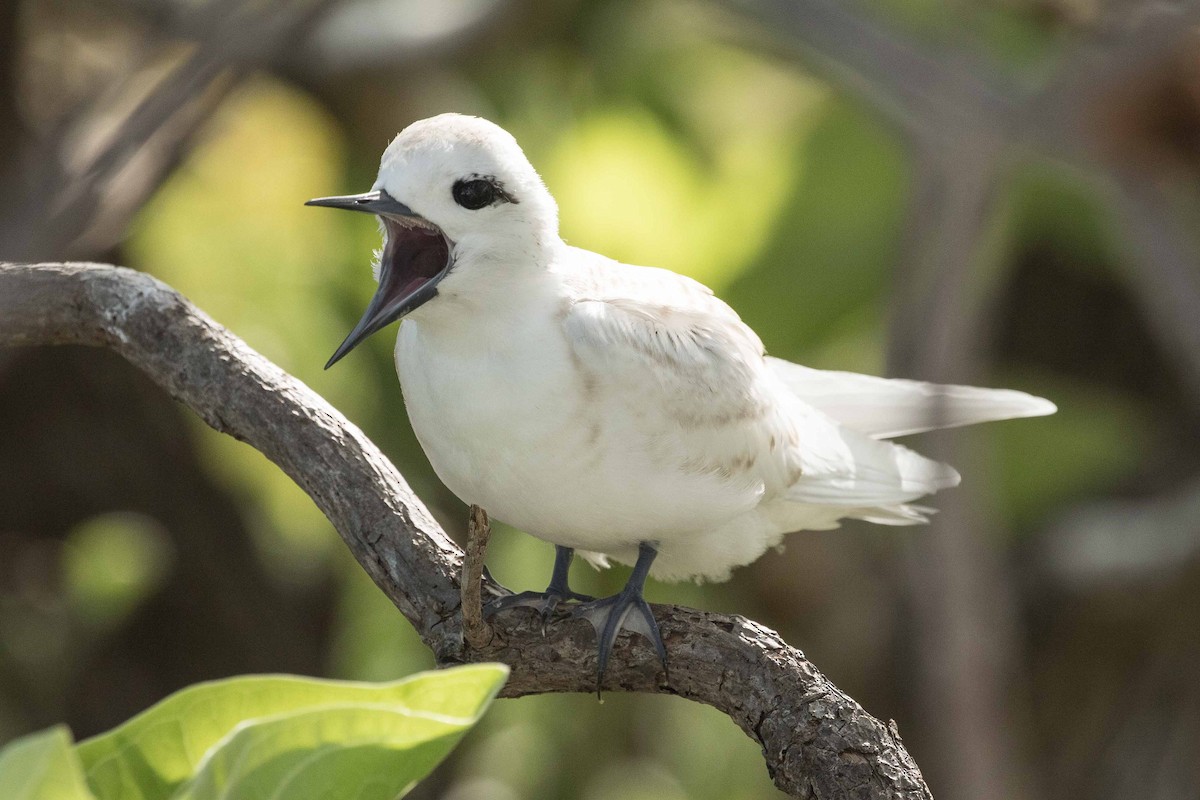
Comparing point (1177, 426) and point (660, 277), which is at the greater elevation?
point (660, 277)

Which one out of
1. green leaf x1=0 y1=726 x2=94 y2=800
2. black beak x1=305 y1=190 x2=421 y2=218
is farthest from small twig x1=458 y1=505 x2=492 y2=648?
A: green leaf x1=0 y1=726 x2=94 y2=800

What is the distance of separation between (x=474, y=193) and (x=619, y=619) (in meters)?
0.55

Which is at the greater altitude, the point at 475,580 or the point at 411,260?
the point at 411,260

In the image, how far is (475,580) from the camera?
1308 mm

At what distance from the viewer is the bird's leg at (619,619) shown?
1510mm

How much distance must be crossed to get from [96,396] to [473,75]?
4.61 feet

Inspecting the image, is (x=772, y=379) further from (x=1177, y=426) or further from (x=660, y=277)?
(x=1177, y=426)

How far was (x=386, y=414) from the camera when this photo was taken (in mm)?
3262

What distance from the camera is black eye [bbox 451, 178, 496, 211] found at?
4.88 feet

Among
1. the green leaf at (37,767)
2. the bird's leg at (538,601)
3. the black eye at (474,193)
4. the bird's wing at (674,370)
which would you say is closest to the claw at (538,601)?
the bird's leg at (538,601)

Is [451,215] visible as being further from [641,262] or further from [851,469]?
[641,262]

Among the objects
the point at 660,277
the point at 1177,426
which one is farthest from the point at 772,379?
the point at 1177,426

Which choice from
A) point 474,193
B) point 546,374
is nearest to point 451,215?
point 474,193

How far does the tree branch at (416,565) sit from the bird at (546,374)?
48 millimetres
